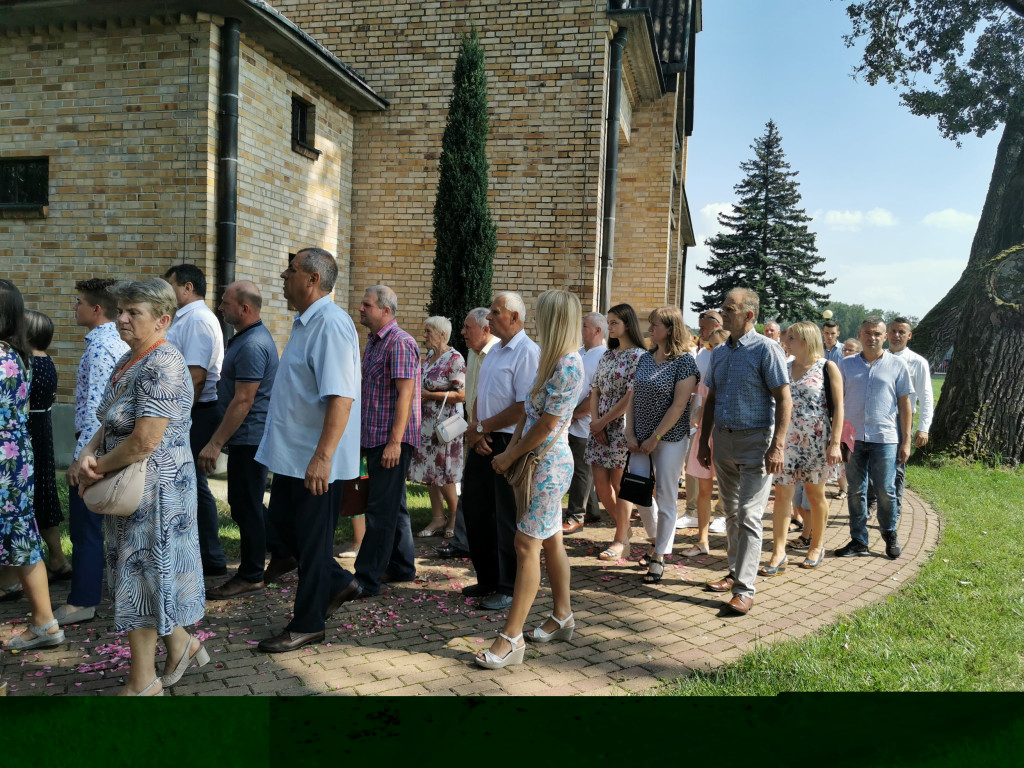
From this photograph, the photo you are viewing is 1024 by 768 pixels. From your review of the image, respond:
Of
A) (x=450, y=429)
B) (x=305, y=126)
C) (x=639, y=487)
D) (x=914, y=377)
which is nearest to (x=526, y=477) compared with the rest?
(x=450, y=429)

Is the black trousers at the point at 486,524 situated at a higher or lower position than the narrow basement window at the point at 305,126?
lower

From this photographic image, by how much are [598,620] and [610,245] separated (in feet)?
27.9

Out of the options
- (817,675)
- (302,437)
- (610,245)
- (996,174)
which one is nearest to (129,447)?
(302,437)

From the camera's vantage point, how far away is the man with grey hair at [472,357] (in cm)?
562

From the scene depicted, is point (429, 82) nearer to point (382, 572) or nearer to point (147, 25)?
point (147, 25)

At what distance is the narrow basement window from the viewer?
11117 millimetres

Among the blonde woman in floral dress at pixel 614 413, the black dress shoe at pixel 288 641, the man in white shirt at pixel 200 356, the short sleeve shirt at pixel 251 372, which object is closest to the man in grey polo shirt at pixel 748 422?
the blonde woman in floral dress at pixel 614 413

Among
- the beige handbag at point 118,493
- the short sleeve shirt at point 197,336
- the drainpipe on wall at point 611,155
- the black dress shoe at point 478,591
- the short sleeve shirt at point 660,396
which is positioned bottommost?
the black dress shoe at point 478,591

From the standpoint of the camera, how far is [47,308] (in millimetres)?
9523

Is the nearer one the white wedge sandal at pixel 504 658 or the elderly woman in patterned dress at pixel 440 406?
the white wedge sandal at pixel 504 658

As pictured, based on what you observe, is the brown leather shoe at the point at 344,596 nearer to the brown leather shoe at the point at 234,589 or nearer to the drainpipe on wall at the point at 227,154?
the brown leather shoe at the point at 234,589

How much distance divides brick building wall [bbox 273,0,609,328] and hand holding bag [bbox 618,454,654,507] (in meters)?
6.22

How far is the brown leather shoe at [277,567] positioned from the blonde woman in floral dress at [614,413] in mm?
2502

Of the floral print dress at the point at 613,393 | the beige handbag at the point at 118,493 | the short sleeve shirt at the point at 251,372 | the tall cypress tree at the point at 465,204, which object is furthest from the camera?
the tall cypress tree at the point at 465,204
